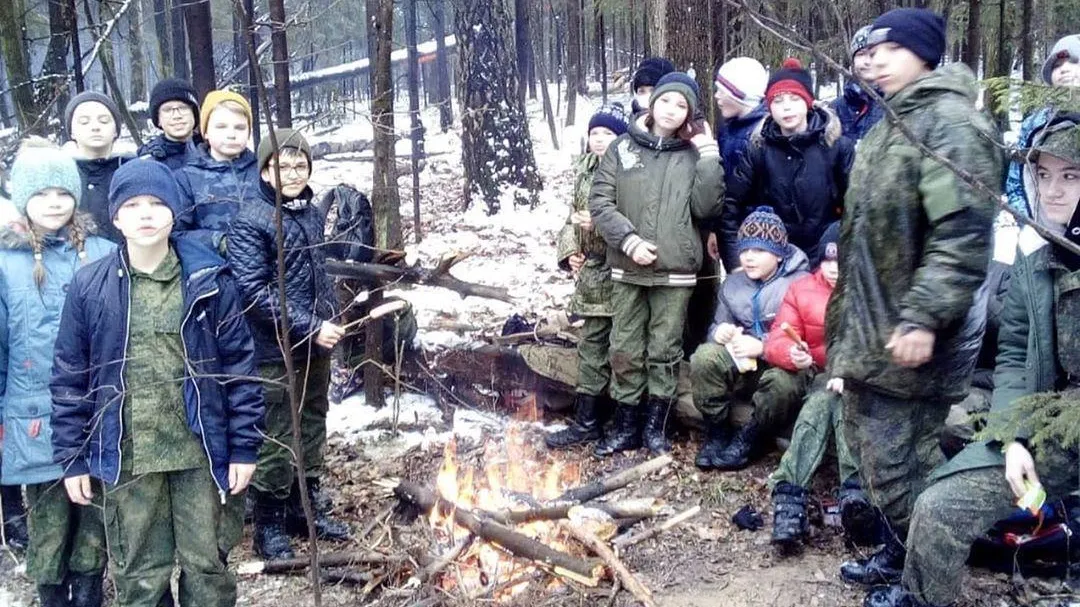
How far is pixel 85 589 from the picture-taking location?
3.87 metres

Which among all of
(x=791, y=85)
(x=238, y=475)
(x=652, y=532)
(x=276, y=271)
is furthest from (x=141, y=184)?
(x=791, y=85)

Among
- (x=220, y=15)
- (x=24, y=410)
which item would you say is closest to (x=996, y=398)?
(x=24, y=410)

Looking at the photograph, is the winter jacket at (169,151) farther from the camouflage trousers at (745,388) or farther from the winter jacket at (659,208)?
the camouflage trousers at (745,388)

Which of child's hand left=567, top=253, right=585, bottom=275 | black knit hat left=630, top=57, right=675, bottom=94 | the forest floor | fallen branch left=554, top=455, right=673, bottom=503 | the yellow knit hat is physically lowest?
the forest floor

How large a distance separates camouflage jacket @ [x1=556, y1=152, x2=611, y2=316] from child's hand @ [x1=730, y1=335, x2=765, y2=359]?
0.96 m

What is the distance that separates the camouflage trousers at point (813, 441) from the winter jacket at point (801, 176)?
44.5 inches

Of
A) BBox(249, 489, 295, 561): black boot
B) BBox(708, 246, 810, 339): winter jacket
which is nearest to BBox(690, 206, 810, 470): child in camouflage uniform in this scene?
BBox(708, 246, 810, 339): winter jacket

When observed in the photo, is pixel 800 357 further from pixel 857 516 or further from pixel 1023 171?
pixel 1023 171

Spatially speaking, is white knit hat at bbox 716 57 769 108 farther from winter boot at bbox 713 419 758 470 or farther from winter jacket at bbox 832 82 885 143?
winter boot at bbox 713 419 758 470

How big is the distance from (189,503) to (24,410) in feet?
3.54

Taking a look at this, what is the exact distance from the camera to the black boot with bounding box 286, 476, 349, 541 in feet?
15.4

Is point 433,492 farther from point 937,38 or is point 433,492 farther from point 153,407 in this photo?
point 937,38

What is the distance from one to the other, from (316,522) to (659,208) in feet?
9.47

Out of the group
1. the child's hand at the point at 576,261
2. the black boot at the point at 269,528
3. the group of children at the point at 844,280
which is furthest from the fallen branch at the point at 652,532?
the child's hand at the point at 576,261
